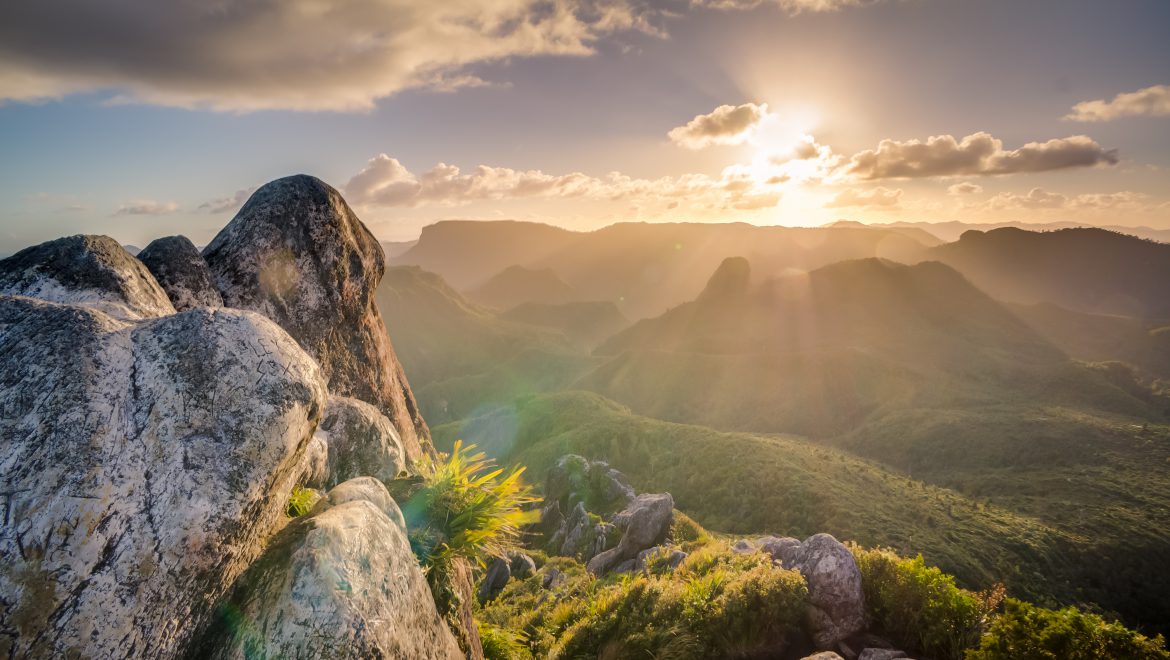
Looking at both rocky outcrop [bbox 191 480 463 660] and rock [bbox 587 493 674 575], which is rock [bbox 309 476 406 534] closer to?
rocky outcrop [bbox 191 480 463 660]

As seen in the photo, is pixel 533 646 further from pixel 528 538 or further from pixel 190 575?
pixel 528 538

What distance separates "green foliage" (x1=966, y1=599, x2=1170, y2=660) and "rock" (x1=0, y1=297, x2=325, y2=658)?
10.1 meters

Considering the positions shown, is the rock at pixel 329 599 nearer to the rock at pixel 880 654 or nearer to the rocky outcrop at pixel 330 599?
the rocky outcrop at pixel 330 599

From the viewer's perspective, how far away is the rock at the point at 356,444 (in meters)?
9.52

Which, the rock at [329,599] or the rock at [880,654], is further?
the rock at [880,654]

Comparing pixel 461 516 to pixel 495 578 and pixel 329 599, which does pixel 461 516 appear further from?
pixel 495 578

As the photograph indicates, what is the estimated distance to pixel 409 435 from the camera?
1509 centimetres

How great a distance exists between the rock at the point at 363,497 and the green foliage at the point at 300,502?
0.32ft

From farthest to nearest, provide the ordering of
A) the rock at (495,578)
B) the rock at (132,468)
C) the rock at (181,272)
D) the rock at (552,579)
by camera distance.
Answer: the rock at (495,578)
the rock at (552,579)
the rock at (181,272)
the rock at (132,468)

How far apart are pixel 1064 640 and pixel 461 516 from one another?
8916 millimetres

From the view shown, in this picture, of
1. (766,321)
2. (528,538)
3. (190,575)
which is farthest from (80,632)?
(766,321)

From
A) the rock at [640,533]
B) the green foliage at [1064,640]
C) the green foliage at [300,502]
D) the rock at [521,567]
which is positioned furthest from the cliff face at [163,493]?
the rock at [521,567]

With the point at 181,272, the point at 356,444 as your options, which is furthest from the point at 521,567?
the point at 181,272

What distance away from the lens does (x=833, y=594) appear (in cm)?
1063
